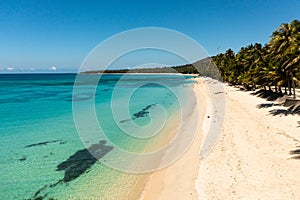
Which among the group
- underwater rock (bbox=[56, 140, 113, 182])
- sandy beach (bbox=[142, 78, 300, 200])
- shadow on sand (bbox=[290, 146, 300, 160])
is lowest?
underwater rock (bbox=[56, 140, 113, 182])

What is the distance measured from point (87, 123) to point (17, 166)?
32.7 feet

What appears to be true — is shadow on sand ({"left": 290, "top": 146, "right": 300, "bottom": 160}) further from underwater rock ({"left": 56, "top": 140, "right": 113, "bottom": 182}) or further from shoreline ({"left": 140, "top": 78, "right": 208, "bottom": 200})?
underwater rock ({"left": 56, "top": 140, "right": 113, "bottom": 182})

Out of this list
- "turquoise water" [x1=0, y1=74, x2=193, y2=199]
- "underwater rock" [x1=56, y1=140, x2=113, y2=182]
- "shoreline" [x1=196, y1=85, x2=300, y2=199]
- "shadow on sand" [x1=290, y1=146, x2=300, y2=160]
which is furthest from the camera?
"underwater rock" [x1=56, y1=140, x2=113, y2=182]

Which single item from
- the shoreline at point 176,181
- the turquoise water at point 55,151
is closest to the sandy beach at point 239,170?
the shoreline at point 176,181

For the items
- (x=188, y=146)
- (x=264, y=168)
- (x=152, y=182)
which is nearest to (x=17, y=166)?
(x=152, y=182)

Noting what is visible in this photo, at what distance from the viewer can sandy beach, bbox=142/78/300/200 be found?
7582 millimetres

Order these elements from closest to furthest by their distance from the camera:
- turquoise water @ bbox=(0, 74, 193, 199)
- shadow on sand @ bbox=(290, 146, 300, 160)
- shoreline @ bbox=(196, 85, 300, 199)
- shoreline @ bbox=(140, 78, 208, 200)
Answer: shoreline @ bbox=(196, 85, 300, 199)
shoreline @ bbox=(140, 78, 208, 200)
turquoise water @ bbox=(0, 74, 193, 199)
shadow on sand @ bbox=(290, 146, 300, 160)

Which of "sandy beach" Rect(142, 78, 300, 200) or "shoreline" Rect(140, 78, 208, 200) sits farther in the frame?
"shoreline" Rect(140, 78, 208, 200)

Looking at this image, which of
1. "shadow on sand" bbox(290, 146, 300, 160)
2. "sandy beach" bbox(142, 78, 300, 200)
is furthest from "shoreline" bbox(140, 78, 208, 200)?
"shadow on sand" bbox(290, 146, 300, 160)

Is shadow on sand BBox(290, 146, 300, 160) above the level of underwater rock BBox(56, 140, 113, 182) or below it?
above

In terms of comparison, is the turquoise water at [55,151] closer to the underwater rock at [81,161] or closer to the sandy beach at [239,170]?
the underwater rock at [81,161]

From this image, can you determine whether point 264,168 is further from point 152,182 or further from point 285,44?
point 285,44

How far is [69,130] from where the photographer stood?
746 inches

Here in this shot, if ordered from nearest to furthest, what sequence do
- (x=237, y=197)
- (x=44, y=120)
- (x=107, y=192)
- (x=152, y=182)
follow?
(x=237, y=197), (x=107, y=192), (x=152, y=182), (x=44, y=120)
